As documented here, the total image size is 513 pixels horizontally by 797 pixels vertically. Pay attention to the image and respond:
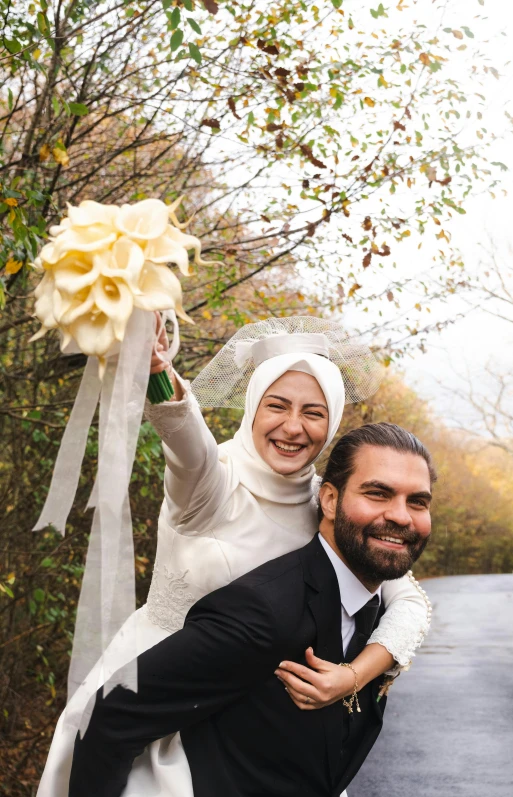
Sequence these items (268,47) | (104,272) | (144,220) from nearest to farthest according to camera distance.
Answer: (104,272) < (144,220) < (268,47)

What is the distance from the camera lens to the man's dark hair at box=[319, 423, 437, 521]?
2.82 metres

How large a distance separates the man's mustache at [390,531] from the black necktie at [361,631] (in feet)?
0.88

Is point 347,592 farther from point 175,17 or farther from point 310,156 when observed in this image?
point 310,156

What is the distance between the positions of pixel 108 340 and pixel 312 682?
3.75 ft

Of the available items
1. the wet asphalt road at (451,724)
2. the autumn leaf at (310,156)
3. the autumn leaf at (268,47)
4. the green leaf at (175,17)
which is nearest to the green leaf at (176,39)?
the green leaf at (175,17)

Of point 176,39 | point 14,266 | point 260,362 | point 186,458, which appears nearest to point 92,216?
point 186,458

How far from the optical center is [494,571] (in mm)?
35219

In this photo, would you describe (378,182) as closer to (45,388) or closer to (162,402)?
(45,388)

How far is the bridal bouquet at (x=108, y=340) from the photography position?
181cm

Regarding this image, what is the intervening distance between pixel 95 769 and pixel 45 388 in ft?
16.7

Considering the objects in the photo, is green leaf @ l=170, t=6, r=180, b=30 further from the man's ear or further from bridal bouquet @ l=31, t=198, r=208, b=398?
bridal bouquet @ l=31, t=198, r=208, b=398

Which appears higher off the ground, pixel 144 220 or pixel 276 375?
pixel 144 220

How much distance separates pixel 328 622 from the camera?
2635mm

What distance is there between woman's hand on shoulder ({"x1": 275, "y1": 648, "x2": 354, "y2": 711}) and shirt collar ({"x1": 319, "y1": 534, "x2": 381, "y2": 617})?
199 mm
